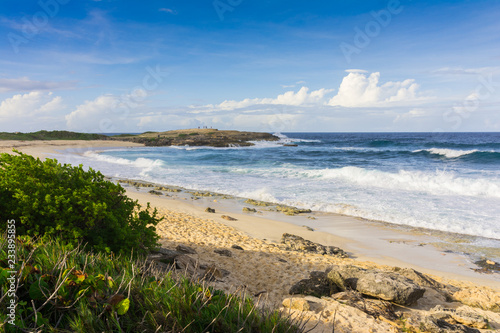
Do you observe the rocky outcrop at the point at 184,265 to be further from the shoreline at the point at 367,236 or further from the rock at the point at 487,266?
the rock at the point at 487,266

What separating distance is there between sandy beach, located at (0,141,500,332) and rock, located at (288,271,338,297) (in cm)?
20

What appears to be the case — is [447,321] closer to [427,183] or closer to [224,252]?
[224,252]

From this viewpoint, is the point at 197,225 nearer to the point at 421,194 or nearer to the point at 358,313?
the point at 358,313

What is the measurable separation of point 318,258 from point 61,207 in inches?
241

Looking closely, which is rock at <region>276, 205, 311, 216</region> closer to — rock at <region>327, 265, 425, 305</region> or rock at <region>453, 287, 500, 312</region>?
rock at <region>327, 265, 425, 305</region>

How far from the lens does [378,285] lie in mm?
5262

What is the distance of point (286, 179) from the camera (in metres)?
22.8

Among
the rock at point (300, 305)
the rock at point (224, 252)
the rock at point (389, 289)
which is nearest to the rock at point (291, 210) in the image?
the rock at point (224, 252)

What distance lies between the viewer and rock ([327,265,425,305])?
511 centimetres

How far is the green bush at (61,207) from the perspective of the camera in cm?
482

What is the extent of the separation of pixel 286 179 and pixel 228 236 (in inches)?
530

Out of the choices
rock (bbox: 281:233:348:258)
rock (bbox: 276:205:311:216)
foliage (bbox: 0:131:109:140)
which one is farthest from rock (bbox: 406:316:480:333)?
foliage (bbox: 0:131:109:140)

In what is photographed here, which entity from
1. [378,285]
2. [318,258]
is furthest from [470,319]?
[318,258]

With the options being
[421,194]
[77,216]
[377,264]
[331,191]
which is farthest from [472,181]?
[77,216]
